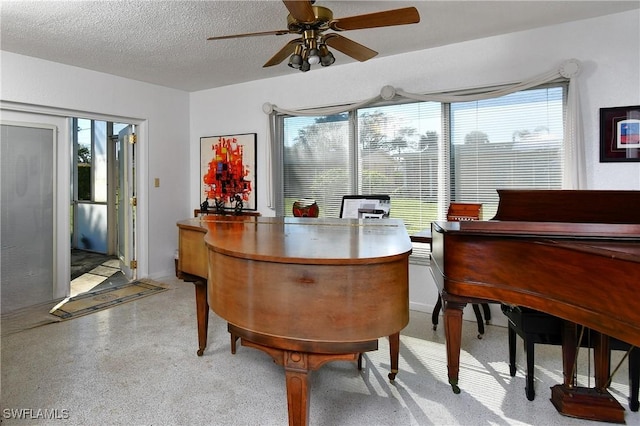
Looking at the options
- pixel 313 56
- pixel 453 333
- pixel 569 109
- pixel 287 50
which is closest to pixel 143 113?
pixel 287 50

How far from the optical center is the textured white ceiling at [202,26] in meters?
2.56

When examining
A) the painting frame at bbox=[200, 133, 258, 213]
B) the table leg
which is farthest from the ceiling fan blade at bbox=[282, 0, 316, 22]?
the painting frame at bbox=[200, 133, 258, 213]

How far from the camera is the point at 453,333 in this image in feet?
6.35

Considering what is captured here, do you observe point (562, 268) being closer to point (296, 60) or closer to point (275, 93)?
point (296, 60)

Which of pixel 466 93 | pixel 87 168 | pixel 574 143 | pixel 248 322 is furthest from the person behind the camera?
pixel 87 168

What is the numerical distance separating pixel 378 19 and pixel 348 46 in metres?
0.37

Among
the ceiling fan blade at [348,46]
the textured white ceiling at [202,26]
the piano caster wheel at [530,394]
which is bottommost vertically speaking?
the piano caster wheel at [530,394]

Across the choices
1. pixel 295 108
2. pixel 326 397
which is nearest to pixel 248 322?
pixel 326 397

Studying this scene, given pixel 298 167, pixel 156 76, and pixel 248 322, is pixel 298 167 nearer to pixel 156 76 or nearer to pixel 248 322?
pixel 156 76

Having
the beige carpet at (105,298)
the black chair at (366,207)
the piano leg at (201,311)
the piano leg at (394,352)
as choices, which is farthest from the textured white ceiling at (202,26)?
the beige carpet at (105,298)

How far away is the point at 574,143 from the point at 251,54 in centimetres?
301

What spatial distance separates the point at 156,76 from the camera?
4227 mm

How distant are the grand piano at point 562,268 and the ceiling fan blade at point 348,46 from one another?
127cm

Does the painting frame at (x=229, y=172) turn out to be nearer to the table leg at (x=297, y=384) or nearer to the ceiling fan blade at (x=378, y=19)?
the ceiling fan blade at (x=378, y=19)
